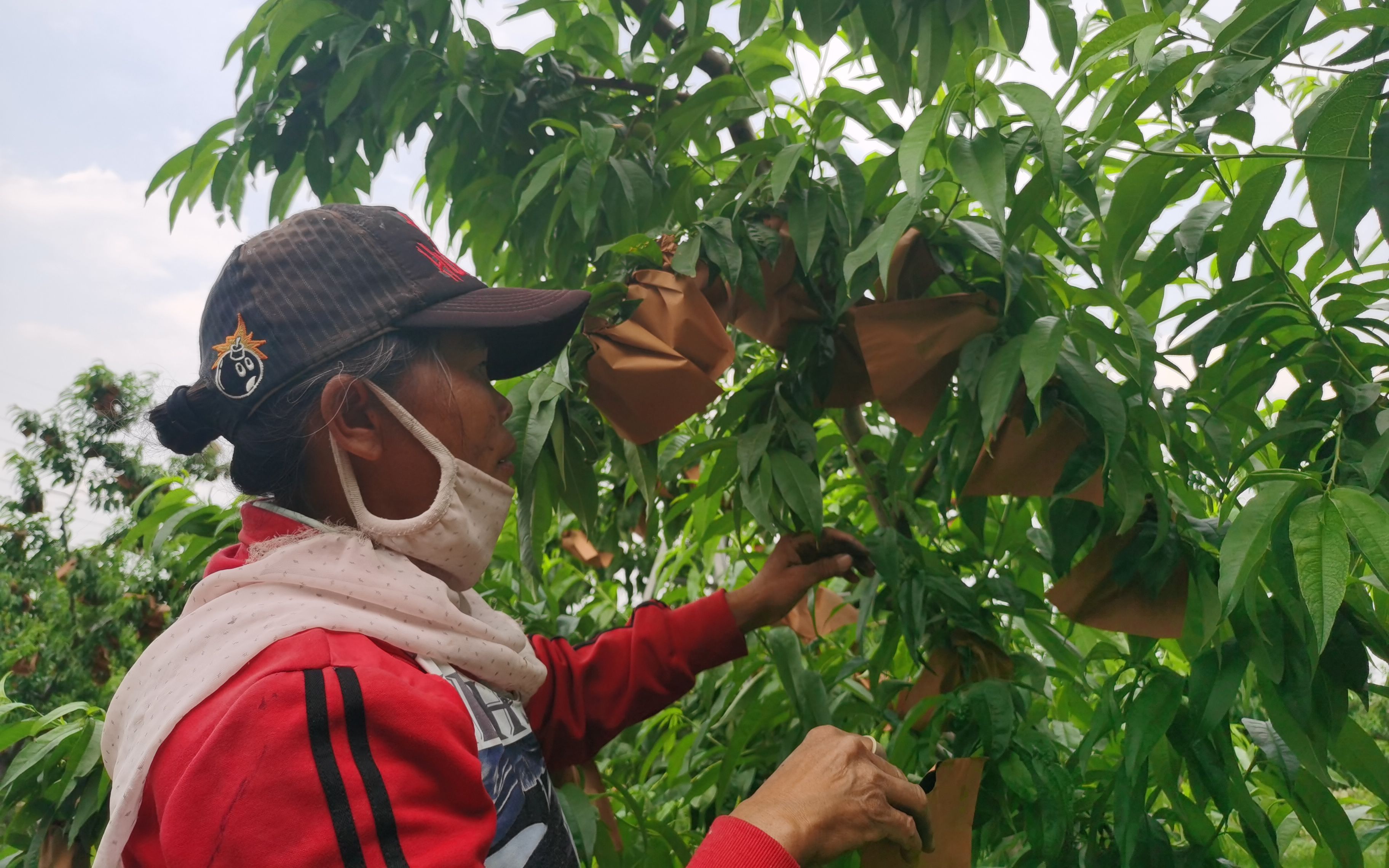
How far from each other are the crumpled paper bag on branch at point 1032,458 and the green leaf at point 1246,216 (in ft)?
0.55

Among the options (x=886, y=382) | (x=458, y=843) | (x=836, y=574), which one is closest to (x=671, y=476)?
(x=836, y=574)

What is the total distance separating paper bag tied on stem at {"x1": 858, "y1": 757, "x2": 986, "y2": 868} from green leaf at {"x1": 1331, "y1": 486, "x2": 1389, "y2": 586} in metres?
0.35

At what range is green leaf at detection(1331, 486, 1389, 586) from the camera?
20.3 inches

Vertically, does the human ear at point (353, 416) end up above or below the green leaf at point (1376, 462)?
above

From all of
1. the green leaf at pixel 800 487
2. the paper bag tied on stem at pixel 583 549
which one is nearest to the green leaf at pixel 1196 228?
the green leaf at pixel 800 487

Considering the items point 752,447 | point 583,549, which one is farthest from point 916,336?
point 583,549

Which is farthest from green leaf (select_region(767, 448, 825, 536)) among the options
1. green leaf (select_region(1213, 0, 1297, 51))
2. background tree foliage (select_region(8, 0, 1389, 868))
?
green leaf (select_region(1213, 0, 1297, 51))

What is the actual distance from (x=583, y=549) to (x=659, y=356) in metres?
0.78

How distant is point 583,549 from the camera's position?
1.58 metres

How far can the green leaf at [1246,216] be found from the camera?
0.64 metres

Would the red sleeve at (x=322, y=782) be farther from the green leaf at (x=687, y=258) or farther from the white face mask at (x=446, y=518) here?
the green leaf at (x=687, y=258)

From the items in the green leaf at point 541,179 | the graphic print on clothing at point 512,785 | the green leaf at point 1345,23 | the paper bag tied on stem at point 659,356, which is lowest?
the graphic print on clothing at point 512,785

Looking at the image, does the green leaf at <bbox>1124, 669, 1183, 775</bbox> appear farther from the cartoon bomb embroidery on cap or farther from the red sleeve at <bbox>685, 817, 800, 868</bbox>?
the cartoon bomb embroidery on cap

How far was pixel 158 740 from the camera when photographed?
57 centimetres
